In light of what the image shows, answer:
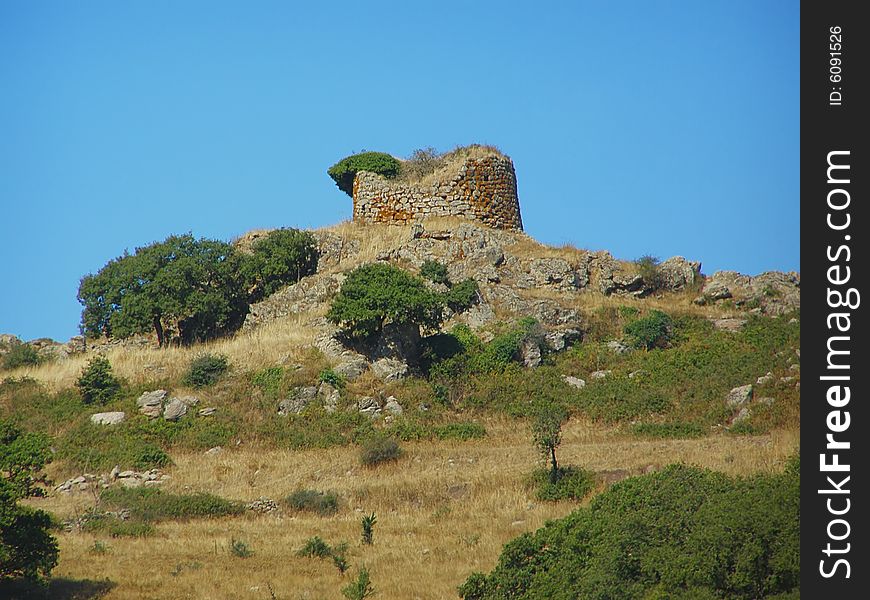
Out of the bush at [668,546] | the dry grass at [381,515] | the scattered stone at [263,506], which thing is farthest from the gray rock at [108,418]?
the bush at [668,546]

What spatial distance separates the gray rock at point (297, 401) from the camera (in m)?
28.8

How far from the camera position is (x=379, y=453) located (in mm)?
25406

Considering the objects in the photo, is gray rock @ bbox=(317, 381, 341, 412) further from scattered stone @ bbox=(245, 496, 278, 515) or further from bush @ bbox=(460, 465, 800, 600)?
bush @ bbox=(460, 465, 800, 600)

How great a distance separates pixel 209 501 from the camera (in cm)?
2289

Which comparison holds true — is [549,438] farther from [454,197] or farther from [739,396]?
[454,197]

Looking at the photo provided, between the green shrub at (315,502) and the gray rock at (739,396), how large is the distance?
10064mm

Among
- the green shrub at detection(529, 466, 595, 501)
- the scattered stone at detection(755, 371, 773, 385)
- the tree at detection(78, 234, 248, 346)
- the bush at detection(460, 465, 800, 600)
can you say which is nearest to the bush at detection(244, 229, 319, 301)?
the tree at detection(78, 234, 248, 346)

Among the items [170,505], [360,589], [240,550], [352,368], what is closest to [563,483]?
[240,550]

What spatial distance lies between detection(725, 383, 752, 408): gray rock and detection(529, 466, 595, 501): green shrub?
6.31 m

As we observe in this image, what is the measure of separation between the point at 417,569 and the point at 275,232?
22580mm

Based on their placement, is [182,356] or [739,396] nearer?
[739,396]

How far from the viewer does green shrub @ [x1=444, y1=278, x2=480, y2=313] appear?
1352 inches

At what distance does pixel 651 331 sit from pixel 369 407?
29.3ft
